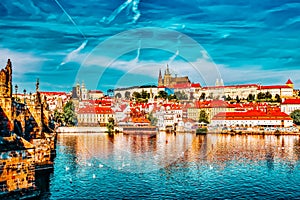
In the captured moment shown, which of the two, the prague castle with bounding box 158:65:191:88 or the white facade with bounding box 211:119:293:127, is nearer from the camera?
the white facade with bounding box 211:119:293:127

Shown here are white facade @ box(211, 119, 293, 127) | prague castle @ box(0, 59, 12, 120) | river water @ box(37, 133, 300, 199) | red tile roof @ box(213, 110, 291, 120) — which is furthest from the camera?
red tile roof @ box(213, 110, 291, 120)

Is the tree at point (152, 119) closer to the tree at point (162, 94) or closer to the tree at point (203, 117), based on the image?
the tree at point (203, 117)

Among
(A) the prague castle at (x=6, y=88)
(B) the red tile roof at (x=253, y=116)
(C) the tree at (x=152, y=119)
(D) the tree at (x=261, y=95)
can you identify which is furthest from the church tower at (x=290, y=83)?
(A) the prague castle at (x=6, y=88)

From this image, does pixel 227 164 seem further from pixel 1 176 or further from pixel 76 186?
pixel 1 176

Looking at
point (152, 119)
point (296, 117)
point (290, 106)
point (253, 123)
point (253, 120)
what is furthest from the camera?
point (290, 106)

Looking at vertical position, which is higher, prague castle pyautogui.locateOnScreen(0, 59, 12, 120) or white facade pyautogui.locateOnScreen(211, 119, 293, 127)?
prague castle pyautogui.locateOnScreen(0, 59, 12, 120)

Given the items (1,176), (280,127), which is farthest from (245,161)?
(280,127)

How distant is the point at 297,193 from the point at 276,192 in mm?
967

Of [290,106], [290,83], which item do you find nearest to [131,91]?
[290,106]

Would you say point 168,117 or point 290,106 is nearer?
point 168,117

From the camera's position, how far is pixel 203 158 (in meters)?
29.7

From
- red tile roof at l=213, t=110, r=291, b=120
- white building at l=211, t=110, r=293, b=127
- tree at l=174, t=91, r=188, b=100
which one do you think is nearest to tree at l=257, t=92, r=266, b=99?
tree at l=174, t=91, r=188, b=100

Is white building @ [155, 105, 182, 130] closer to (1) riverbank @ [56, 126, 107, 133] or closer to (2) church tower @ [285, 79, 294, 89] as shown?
(1) riverbank @ [56, 126, 107, 133]

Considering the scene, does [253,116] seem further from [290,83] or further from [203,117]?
[290,83]
